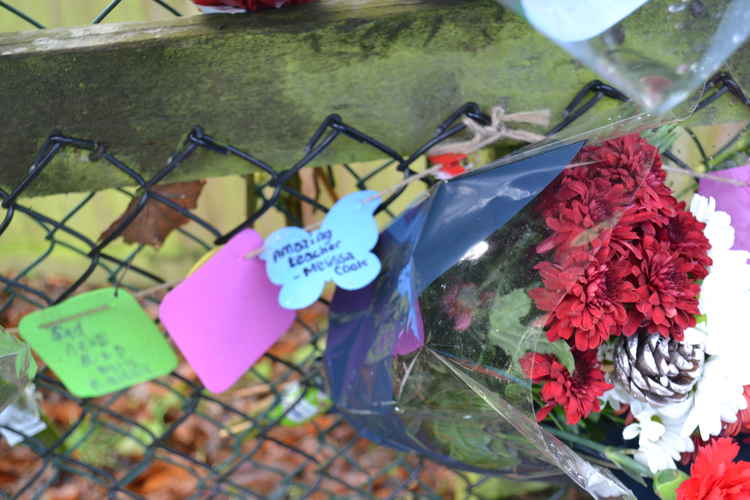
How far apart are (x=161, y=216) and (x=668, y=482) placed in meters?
0.64

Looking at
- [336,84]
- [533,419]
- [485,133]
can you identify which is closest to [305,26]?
[336,84]

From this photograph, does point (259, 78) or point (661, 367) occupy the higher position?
point (259, 78)

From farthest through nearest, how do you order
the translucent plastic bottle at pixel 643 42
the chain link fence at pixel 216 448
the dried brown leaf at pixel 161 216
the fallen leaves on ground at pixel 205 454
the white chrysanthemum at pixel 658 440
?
the fallen leaves on ground at pixel 205 454
the chain link fence at pixel 216 448
the dried brown leaf at pixel 161 216
the white chrysanthemum at pixel 658 440
the translucent plastic bottle at pixel 643 42

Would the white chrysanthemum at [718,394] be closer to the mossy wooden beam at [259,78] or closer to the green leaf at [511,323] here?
the green leaf at [511,323]

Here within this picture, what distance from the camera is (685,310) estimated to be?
73 centimetres

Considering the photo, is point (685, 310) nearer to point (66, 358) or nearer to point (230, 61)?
point (230, 61)

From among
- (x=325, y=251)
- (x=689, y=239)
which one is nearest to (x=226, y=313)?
(x=325, y=251)

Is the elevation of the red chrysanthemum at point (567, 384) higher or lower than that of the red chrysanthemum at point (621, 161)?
lower

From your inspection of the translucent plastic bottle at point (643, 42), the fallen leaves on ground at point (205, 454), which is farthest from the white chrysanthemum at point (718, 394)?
the fallen leaves on ground at point (205, 454)

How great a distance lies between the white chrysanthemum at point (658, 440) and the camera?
79 centimetres

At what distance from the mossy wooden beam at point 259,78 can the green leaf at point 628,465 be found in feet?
1.27

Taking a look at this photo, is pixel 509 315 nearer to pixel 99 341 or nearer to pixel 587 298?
pixel 587 298

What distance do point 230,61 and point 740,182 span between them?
0.52 m

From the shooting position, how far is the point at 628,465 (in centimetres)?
83
